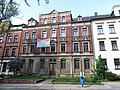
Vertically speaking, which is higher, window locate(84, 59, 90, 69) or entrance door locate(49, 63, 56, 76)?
window locate(84, 59, 90, 69)

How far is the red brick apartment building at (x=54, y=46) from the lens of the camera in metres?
25.9

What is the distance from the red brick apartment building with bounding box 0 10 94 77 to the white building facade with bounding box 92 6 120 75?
1.36 metres

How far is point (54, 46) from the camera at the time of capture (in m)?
27.9

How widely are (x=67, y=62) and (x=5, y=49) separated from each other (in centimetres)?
1539

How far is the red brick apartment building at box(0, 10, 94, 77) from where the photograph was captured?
25.9 metres

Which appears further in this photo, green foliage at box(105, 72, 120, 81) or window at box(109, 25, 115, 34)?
window at box(109, 25, 115, 34)

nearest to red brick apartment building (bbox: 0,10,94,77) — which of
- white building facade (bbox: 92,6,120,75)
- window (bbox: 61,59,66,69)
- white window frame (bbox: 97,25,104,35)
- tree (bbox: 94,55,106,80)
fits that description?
window (bbox: 61,59,66,69)

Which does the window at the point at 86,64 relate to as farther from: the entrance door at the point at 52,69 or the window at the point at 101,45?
the entrance door at the point at 52,69

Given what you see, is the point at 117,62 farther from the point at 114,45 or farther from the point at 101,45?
the point at 101,45

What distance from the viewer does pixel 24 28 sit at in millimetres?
30891

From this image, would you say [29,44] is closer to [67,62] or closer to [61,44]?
[61,44]

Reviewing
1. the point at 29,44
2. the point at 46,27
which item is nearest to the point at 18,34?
the point at 29,44

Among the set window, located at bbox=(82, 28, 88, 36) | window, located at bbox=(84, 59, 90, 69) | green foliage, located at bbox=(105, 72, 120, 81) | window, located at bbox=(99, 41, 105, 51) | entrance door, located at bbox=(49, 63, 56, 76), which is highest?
window, located at bbox=(82, 28, 88, 36)

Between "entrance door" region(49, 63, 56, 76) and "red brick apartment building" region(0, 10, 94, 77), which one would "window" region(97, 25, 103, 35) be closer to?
"red brick apartment building" region(0, 10, 94, 77)
